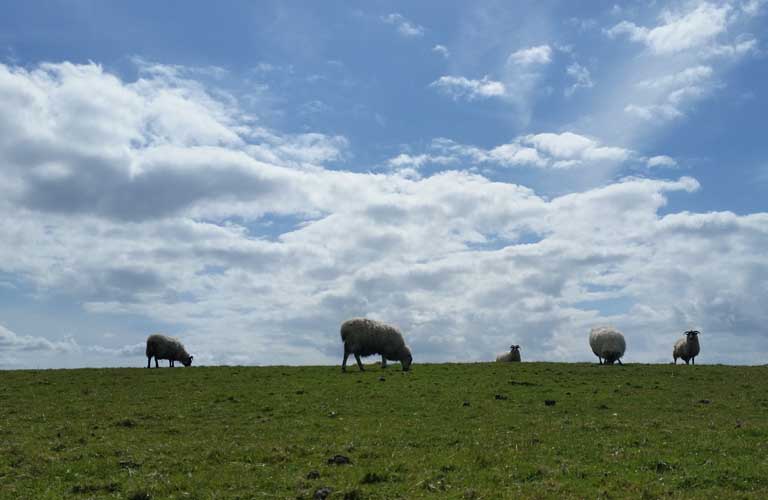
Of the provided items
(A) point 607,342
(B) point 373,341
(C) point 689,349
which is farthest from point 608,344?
(B) point 373,341

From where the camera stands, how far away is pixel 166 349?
52.7 metres

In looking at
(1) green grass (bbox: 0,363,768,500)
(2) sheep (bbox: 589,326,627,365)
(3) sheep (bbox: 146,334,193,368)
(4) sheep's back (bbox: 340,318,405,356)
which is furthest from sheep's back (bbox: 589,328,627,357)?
(3) sheep (bbox: 146,334,193,368)

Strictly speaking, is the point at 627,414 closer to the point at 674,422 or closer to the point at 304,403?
the point at 674,422

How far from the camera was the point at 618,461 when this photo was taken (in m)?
15.8

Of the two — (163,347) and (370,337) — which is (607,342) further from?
(163,347)

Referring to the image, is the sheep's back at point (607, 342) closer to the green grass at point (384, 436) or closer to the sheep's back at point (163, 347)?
the green grass at point (384, 436)

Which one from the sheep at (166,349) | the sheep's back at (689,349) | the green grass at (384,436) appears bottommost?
the green grass at (384,436)

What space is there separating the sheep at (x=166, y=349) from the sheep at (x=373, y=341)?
18.4 meters

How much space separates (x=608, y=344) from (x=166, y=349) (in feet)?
118

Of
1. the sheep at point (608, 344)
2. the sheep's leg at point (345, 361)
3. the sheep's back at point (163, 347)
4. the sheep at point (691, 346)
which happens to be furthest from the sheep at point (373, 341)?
the sheep at point (691, 346)

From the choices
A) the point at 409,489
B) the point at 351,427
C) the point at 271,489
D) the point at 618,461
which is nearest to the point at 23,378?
the point at 351,427

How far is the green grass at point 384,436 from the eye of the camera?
46.4 feet

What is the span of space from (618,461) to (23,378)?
32915 mm

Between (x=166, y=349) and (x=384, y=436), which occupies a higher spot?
(x=166, y=349)
